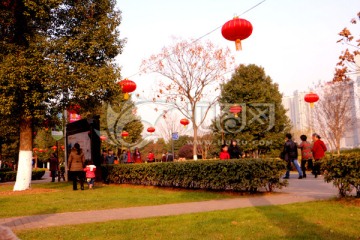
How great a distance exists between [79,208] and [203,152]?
4566 centimetres

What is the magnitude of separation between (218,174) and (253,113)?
26213mm

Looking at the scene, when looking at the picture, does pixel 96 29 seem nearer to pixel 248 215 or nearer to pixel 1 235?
pixel 248 215

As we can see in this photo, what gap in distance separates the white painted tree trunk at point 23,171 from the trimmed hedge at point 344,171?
37.5ft

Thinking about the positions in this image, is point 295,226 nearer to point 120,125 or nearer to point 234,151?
point 234,151

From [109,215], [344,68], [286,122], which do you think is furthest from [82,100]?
[286,122]

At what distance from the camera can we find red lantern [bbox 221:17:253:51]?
362 inches

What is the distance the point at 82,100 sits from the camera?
1526 centimetres

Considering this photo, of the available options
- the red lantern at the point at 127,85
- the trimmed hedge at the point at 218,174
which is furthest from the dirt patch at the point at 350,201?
the red lantern at the point at 127,85

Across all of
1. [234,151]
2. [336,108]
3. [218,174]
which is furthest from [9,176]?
[336,108]

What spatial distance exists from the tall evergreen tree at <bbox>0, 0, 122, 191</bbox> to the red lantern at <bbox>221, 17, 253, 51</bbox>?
6.43 meters

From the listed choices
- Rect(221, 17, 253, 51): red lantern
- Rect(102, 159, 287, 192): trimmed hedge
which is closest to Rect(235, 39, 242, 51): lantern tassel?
Rect(221, 17, 253, 51): red lantern

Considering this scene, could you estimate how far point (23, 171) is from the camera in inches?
581

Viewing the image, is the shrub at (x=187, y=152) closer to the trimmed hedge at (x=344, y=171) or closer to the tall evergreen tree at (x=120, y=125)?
the tall evergreen tree at (x=120, y=125)

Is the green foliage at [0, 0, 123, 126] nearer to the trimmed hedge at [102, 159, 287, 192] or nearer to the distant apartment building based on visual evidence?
the trimmed hedge at [102, 159, 287, 192]
